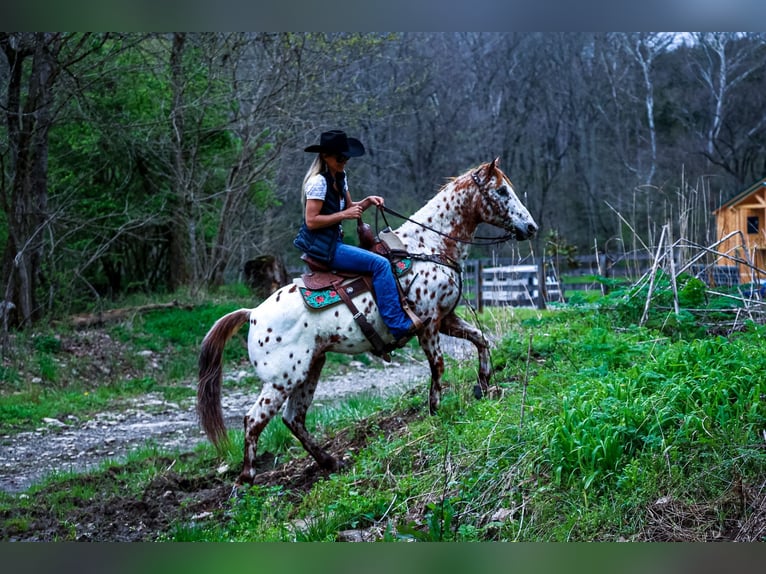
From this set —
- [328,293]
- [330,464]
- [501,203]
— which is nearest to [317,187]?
[328,293]

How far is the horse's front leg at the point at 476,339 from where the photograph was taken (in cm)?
457

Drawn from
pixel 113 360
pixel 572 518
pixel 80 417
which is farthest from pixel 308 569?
pixel 113 360

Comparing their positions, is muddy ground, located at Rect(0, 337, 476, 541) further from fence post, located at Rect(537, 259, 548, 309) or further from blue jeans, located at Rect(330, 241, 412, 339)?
fence post, located at Rect(537, 259, 548, 309)

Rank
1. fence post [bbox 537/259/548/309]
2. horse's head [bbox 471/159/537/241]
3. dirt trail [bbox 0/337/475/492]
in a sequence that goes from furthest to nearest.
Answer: fence post [bbox 537/259/548/309] < dirt trail [bbox 0/337/475/492] < horse's head [bbox 471/159/537/241]

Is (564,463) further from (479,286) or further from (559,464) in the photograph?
(479,286)

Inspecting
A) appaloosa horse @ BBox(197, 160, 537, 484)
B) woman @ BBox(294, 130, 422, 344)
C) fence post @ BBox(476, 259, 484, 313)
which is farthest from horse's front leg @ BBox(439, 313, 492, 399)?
fence post @ BBox(476, 259, 484, 313)

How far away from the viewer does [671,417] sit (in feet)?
11.0

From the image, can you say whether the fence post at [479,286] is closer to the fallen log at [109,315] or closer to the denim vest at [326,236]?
the fallen log at [109,315]

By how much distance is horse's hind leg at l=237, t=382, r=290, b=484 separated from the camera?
4.13 meters

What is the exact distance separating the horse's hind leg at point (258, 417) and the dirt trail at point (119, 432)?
148 cm

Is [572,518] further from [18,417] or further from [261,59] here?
[261,59]

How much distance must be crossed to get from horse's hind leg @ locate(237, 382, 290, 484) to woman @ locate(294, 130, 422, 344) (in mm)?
708

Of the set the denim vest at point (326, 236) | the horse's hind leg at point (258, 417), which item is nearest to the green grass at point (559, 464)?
the horse's hind leg at point (258, 417)

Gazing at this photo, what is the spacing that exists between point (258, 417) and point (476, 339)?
138cm
